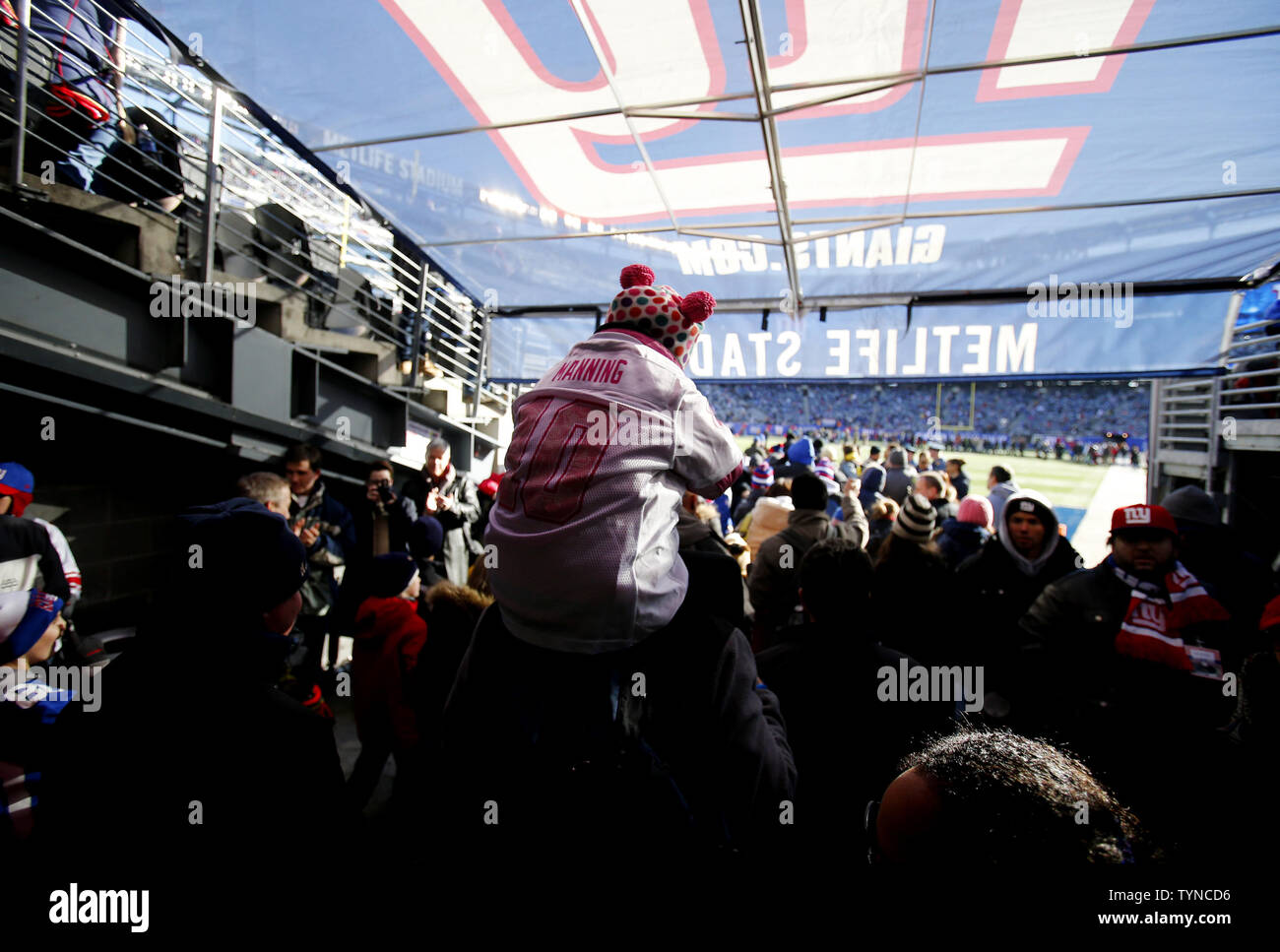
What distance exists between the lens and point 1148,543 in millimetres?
2539

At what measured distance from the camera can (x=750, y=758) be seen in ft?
3.78

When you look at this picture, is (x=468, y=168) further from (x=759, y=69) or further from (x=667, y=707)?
(x=667, y=707)

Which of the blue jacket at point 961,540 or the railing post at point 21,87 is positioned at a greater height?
the railing post at point 21,87

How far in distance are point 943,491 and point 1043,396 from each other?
48036 mm

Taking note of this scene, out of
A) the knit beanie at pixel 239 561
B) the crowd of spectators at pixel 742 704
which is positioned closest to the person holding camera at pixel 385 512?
the crowd of spectators at pixel 742 704

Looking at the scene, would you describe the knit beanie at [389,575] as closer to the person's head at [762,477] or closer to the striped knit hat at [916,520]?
the striped knit hat at [916,520]

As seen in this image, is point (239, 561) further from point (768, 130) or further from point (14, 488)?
point (768, 130)

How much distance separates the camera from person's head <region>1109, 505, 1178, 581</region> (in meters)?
2.53

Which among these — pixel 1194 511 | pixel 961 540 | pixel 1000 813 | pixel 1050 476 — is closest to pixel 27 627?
pixel 1000 813

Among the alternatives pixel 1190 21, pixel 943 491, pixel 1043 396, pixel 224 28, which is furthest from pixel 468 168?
pixel 1043 396

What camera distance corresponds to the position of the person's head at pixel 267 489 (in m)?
3.24

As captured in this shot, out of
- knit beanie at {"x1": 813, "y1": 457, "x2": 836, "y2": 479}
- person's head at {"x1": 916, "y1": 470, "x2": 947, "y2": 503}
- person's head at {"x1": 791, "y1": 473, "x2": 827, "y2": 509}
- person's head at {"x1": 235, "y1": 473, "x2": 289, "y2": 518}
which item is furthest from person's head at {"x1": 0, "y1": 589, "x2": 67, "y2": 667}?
knit beanie at {"x1": 813, "y1": 457, "x2": 836, "y2": 479}

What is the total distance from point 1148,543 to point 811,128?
2776 millimetres

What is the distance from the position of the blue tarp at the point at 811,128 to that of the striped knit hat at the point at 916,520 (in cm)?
211
